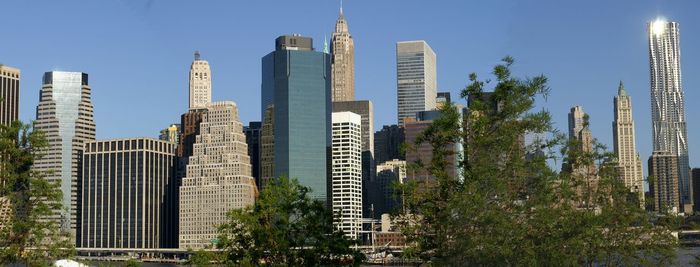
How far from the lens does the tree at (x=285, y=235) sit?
1507 inches

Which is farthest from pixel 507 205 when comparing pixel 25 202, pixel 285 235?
pixel 25 202

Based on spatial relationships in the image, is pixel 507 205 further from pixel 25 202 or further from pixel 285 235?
pixel 25 202

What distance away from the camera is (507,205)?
128 ft

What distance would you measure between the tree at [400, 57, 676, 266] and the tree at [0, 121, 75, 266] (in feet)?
48.8

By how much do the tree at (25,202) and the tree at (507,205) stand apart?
14862 mm

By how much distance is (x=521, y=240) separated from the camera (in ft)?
131

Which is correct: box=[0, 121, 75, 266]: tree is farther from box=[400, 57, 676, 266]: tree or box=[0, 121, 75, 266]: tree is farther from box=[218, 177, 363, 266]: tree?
box=[400, 57, 676, 266]: tree

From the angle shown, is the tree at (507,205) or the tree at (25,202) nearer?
the tree at (507,205)

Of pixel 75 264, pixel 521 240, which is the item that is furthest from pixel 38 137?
pixel 75 264

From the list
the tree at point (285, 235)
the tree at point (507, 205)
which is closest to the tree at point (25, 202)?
the tree at point (285, 235)

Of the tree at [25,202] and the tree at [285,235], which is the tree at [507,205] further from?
the tree at [25,202]

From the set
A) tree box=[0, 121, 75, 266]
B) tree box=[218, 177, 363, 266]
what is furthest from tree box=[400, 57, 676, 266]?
tree box=[0, 121, 75, 266]

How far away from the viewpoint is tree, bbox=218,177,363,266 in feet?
126

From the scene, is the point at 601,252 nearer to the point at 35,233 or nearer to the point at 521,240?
the point at 521,240
